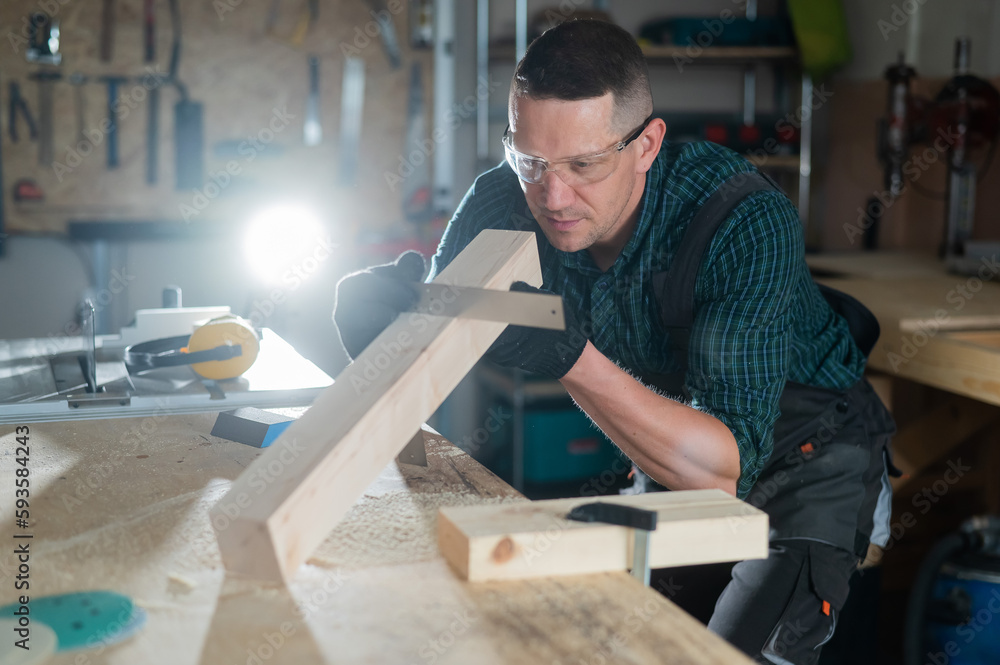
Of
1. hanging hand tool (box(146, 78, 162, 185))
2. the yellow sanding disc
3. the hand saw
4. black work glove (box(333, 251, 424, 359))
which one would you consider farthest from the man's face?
hanging hand tool (box(146, 78, 162, 185))

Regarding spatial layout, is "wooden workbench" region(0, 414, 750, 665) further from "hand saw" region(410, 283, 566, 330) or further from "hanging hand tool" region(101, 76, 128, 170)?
"hanging hand tool" region(101, 76, 128, 170)

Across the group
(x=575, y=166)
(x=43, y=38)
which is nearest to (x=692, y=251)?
(x=575, y=166)

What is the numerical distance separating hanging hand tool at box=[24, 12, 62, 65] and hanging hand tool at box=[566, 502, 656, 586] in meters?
2.65

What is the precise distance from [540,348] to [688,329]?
409mm

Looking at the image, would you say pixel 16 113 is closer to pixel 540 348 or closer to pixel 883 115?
pixel 540 348

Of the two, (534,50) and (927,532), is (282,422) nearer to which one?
(534,50)

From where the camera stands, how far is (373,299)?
106cm

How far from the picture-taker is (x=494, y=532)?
2.60ft

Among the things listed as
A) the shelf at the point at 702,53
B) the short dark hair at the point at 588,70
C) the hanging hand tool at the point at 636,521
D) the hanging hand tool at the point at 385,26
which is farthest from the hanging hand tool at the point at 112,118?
the hanging hand tool at the point at 636,521

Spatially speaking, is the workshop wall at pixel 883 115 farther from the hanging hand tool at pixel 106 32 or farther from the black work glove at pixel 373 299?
the hanging hand tool at pixel 106 32

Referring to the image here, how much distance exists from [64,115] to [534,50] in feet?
7.74

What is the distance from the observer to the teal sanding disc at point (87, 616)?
0.68m

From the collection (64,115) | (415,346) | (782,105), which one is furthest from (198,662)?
(782,105)

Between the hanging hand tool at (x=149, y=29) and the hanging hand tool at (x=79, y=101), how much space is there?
0.76 feet
